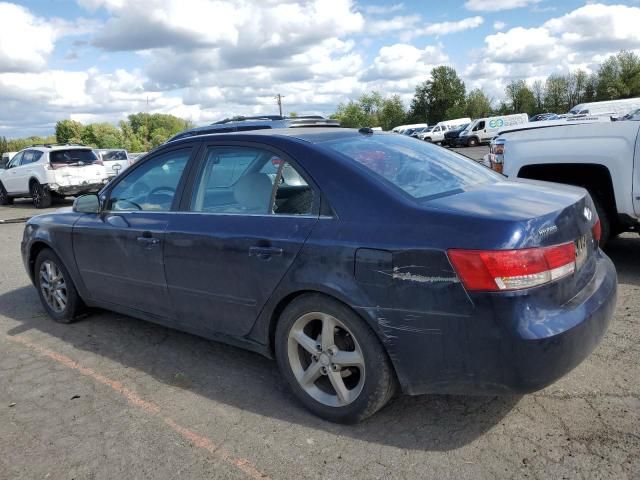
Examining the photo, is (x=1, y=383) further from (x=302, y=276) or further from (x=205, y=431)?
(x=302, y=276)

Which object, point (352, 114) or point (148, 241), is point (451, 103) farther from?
point (148, 241)

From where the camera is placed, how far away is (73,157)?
668 inches

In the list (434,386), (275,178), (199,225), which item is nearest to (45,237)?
(199,225)

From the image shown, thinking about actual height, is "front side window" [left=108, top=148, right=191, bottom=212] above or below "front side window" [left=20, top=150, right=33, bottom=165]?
below

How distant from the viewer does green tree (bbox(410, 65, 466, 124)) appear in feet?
305

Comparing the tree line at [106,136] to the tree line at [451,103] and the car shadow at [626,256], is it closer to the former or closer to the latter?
the tree line at [451,103]

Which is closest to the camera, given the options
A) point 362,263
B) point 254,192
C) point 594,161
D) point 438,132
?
point 362,263

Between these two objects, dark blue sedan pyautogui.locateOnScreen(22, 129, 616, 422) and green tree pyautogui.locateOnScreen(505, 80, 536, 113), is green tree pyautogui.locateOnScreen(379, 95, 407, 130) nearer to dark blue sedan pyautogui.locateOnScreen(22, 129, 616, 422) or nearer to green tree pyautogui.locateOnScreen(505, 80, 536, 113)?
green tree pyautogui.locateOnScreen(505, 80, 536, 113)

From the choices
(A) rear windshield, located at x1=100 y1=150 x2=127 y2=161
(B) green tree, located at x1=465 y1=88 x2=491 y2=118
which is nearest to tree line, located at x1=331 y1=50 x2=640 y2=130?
(B) green tree, located at x1=465 y1=88 x2=491 y2=118

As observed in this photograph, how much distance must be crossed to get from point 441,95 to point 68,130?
78088 mm

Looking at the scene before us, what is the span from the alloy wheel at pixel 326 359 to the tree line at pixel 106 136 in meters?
94.2

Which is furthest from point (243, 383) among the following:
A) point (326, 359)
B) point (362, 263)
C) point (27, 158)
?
point (27, 158)

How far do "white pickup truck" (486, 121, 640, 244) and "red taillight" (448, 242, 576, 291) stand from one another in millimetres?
3254

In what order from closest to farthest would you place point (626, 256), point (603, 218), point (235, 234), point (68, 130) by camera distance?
point (235, 234) < point (603, 218) < point (626, 256) < point (68, 130)
